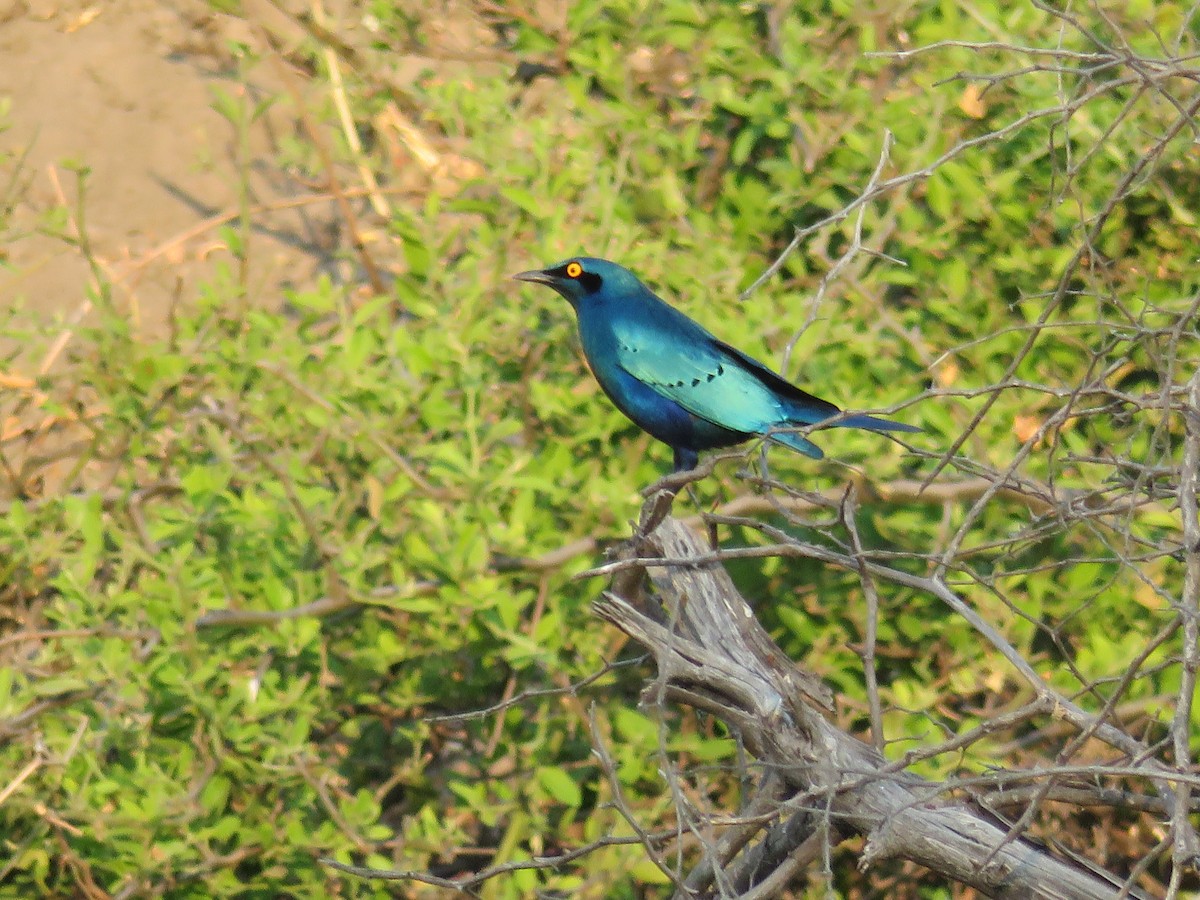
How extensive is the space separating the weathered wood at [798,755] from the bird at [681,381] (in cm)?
70

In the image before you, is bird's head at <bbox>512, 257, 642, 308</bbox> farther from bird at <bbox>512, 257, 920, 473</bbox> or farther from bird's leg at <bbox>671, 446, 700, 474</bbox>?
bird's leg at <bbox>671, 446, 700, 474</bbox>

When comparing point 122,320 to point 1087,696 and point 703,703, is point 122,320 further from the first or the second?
point 1087,696

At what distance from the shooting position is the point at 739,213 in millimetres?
6223

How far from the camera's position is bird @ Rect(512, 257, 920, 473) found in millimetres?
4340

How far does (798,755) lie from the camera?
3.19 metres

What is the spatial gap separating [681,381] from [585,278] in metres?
0.52

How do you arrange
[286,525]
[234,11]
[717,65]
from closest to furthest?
1. [286,525]
2. [717,65]
3. [234,11]

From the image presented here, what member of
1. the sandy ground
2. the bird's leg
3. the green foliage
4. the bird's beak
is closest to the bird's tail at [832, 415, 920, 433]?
the green foliage

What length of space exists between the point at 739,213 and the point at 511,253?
0.88 m

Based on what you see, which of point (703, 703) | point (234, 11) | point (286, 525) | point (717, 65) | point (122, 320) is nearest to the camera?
point (703, 703)

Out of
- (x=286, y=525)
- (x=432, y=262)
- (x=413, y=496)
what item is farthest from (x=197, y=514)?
(x=432, y=262)

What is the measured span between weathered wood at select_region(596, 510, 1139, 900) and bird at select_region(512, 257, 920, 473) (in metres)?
0.70

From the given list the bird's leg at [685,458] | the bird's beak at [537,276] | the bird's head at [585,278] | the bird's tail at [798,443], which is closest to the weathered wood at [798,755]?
the bird's tail at [798,443]

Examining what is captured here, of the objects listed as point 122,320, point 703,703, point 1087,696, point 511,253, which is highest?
point 703,703
